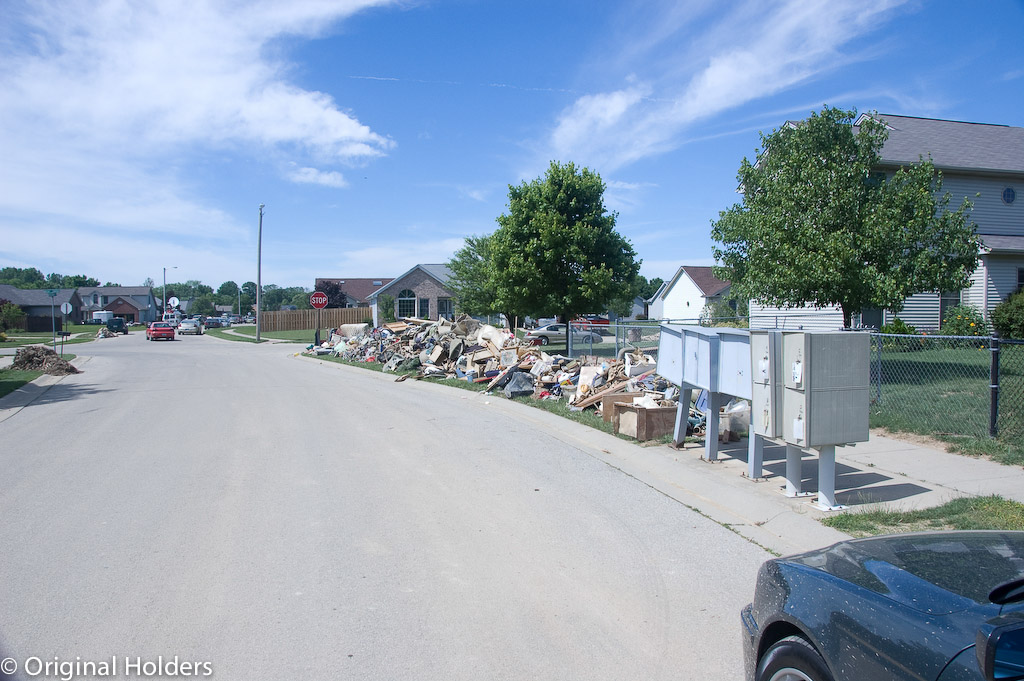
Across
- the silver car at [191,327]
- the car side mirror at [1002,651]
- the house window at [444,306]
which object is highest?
the house window at [444,306]

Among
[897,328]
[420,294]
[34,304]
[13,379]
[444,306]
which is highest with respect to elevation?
[420,294]

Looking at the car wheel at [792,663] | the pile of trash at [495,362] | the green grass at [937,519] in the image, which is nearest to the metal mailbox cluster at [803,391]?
the green grass at [937,519]

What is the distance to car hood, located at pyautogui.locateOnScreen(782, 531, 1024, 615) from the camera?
2564mm

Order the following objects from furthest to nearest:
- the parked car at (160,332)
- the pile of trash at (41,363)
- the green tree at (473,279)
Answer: the parked car at (160,332), the green tree at (473,279), the pile of trash at (41,363)

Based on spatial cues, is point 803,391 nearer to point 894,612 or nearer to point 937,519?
point 937,519

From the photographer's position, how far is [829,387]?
717 centimetres

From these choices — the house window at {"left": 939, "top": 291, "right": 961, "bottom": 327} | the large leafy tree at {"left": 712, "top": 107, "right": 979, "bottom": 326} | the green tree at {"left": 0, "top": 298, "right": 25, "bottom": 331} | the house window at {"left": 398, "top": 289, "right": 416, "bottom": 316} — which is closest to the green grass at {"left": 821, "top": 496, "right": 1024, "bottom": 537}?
the large leafy tree at {"left": 712, "top": 107, "right": 979, "bottom": 326}

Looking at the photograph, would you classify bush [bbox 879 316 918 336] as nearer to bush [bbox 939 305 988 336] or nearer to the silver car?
bush [bbox 939 305 988 336]

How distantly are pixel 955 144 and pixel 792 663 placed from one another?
31131 millimetres

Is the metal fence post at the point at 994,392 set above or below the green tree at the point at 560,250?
below

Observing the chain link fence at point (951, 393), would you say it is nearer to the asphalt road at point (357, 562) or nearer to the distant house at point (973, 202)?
the asphalt road at point (357, 562)

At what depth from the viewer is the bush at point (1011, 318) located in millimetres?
20812

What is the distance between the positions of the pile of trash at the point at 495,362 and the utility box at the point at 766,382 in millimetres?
3845

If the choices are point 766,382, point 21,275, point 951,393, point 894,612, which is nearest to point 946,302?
point 951,393
